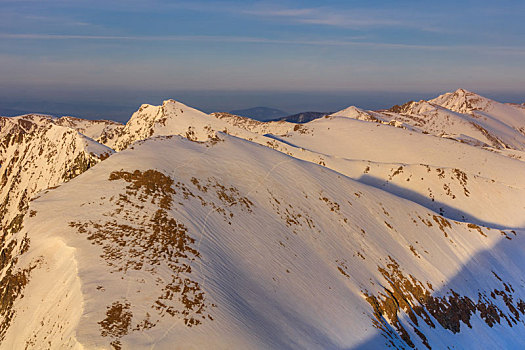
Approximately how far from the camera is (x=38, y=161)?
70.2m

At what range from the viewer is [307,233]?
3709cm

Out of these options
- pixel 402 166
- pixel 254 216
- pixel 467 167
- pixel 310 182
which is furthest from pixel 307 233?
pixel 467 167

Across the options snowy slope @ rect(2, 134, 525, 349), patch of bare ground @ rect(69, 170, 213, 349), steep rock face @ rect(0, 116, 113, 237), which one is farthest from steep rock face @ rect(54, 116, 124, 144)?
patch of bare ground @ rect(69, 170, 213, 349)

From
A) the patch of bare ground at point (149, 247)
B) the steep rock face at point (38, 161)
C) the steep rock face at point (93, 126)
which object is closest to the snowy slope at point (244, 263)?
the patch of bare ground at point (149, 247)

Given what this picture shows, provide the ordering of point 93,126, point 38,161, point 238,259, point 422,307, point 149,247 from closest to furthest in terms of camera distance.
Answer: point 149,247
point 238,259
point 422,307
point 38,161
point 93,126

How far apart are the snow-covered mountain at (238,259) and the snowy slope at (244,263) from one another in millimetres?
131

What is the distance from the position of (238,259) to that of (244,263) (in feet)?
1.78

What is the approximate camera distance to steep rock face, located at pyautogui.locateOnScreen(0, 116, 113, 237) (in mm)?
56875

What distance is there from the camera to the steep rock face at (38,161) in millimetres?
56875

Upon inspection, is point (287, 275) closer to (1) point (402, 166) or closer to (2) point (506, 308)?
(2) point (506, 308)

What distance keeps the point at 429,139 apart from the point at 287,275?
3465 inches

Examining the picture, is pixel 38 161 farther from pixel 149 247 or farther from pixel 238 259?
pixel 238 259

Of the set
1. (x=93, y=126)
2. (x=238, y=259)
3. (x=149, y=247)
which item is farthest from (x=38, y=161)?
(x=93, y=126)

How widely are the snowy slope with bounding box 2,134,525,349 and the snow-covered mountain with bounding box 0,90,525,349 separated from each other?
131 mm
